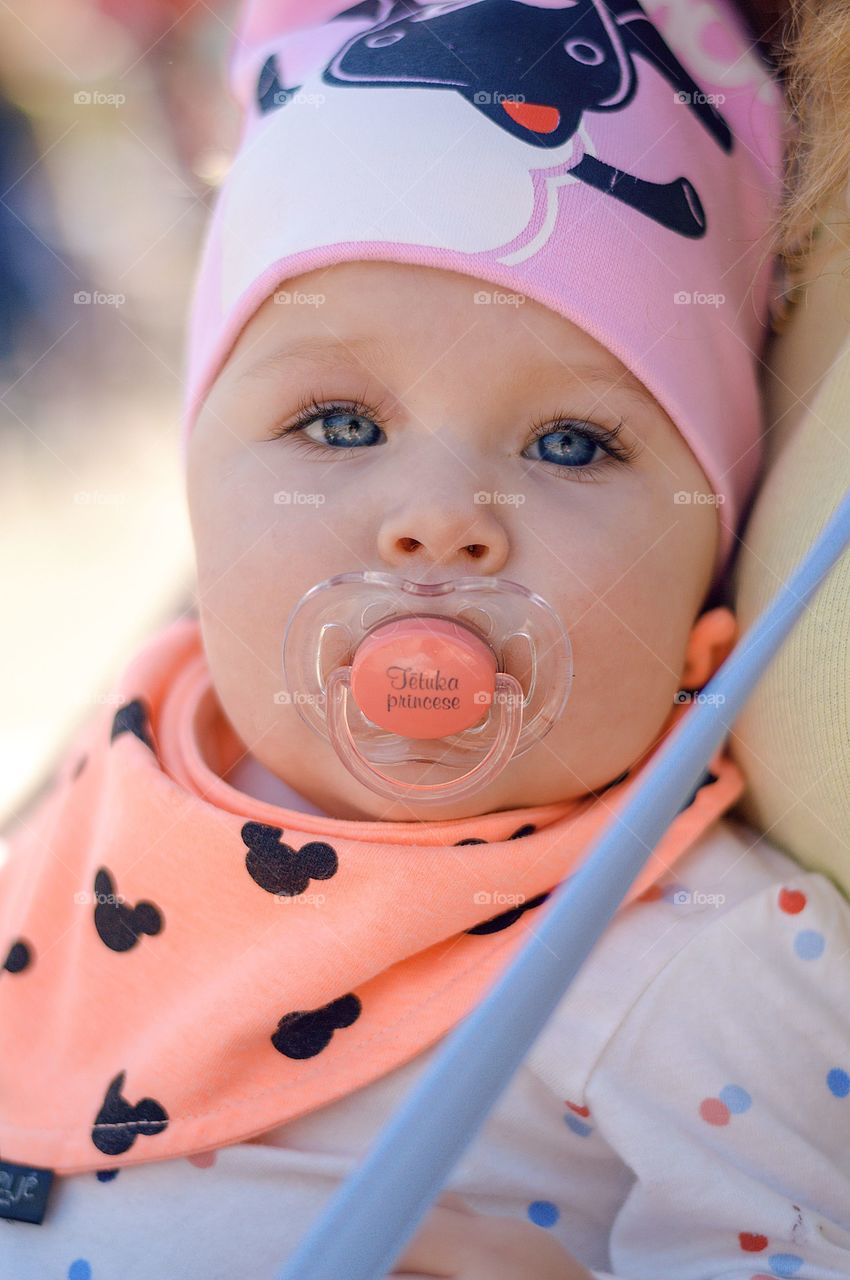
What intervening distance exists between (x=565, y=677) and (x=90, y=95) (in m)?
1.00

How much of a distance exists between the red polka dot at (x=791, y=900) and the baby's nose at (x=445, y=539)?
0.30 meters

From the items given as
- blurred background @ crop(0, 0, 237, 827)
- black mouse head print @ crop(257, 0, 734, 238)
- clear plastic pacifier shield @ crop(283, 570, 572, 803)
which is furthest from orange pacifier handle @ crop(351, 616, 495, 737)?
blurred background @ crop(0, 0, 237, 827)

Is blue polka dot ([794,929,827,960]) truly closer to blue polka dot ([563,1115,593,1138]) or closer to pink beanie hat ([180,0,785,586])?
blue polka dot ([563,1115,593,1138])

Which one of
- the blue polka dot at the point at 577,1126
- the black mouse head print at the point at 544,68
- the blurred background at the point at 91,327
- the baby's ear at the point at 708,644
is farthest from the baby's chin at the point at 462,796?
the blurred background at the point at 91,327

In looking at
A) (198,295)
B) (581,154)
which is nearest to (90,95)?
(198,295)

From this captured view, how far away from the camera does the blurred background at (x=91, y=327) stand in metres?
1.30

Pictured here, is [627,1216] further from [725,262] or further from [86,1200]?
[725,262]

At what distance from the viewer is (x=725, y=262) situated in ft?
2.85

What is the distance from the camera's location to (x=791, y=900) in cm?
77

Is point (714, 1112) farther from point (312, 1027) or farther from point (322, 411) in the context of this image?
point (322, 411)

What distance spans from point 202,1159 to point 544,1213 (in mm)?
231

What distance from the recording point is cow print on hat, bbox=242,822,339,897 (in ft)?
2.65

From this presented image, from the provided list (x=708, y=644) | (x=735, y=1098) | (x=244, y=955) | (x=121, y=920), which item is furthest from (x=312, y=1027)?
(x=708, y=644)

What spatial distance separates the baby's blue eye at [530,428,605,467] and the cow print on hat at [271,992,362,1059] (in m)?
0.40
